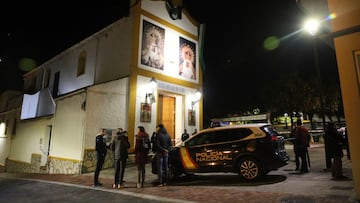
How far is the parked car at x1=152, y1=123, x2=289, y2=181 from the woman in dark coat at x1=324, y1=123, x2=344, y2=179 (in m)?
1.32

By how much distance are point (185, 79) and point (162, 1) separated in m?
5.23

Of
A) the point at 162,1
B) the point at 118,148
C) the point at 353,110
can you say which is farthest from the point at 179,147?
the point at 162,1

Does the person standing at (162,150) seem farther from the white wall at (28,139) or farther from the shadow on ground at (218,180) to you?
the white wall at (28,139)

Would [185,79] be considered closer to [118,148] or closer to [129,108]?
[129,108]

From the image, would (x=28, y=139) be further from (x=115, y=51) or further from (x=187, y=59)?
(x=187, y=59)

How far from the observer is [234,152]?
8.22 metres

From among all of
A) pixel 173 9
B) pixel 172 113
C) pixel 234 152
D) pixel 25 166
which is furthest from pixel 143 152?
pixel 25 166

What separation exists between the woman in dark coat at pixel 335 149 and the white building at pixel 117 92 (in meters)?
9.09

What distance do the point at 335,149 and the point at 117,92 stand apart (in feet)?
33.4

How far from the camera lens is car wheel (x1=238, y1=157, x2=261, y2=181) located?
7898 mm

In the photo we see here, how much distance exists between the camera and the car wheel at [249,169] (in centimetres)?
790

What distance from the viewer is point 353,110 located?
5387 millimetres

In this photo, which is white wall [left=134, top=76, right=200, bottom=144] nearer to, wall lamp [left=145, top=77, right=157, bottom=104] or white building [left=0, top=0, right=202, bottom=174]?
white building [left=0, top=0, right=202, bottom=174]

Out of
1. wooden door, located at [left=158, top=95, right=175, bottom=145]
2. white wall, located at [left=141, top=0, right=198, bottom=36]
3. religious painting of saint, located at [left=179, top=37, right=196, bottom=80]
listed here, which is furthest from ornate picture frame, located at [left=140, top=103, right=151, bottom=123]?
white wall, located at [left=141, top=0, right=198, bottom=36]
